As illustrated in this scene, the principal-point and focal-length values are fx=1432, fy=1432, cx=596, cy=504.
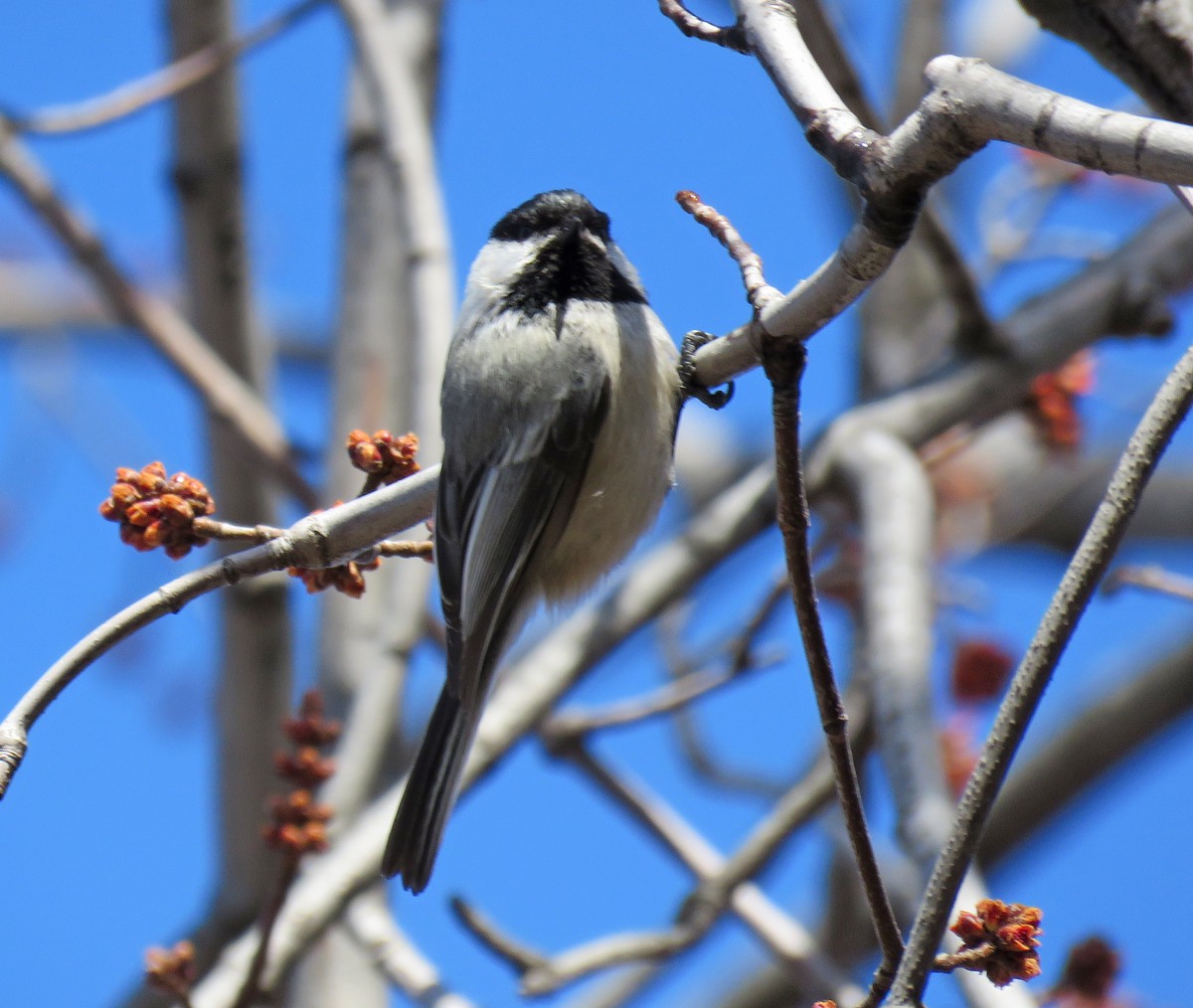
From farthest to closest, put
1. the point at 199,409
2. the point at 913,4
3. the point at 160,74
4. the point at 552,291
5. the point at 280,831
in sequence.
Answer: the point at 913,4, the point at 199,409, the point at 160,74, the point at 552,291, the point at 280,831

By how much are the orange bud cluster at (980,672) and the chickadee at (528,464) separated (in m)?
1.32

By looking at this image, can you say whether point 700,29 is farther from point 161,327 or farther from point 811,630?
point 161,327

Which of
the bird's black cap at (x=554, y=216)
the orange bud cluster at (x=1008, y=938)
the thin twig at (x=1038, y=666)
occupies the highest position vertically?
the bird's black cap at (x=554, y=216)

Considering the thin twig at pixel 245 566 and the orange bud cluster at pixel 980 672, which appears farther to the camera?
the orange bud cluster at pixel 980 672

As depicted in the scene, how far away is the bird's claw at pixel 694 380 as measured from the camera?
5.25 feet

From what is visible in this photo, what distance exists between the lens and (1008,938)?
1.18 meters

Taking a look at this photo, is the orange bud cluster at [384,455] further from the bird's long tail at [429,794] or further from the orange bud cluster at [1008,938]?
the orange bud cluster at [1008,938]

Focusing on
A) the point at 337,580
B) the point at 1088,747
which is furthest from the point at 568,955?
the point at 1088,747

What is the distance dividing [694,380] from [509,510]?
346 millimetres

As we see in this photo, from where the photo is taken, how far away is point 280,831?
1.72 m

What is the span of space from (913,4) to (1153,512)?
6.95ft

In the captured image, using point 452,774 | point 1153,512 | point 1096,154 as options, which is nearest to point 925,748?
point 452,774

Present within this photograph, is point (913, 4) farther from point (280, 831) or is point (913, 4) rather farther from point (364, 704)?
point (280, 831)

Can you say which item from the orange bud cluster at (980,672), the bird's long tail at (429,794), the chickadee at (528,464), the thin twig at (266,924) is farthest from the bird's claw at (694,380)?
the orange bud cluster at (980,672)
